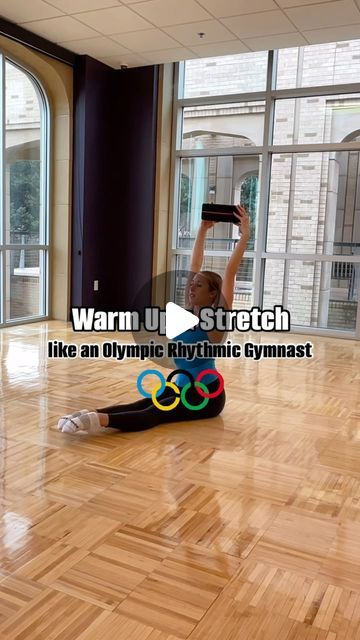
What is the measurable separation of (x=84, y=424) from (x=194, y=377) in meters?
0.72

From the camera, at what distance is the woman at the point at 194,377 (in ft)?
10.7

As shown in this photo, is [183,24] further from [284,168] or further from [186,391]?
[186,391]

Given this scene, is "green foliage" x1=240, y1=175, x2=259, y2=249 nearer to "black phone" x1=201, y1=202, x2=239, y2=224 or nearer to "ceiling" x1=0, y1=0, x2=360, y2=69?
"ceiling" x1=0, y1=0, x2=360, y2=69

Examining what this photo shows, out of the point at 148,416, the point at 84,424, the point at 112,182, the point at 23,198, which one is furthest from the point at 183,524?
the point at 112,182

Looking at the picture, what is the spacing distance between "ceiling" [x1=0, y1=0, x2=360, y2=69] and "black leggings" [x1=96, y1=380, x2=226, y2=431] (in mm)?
3681

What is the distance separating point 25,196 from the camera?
23.4ft

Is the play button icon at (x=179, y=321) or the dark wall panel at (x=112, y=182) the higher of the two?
the dark wall panel at (x=112, y=182)

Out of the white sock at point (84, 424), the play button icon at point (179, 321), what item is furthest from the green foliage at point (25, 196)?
the white sock at point (84, 424)

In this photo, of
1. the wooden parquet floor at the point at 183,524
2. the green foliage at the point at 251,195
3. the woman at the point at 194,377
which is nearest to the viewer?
the wooden parquet floor at the point at 183,524

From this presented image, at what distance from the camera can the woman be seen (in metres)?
3.26

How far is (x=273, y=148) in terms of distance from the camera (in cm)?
736

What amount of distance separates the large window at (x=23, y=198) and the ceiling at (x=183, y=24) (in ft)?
2.64

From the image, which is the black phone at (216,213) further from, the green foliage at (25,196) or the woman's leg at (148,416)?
the green foliage at (25,196)

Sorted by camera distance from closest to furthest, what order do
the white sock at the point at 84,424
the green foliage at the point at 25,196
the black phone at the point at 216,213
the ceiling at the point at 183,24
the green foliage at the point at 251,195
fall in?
the white sock at the point at 84,424 < the black phone at the point at 216,213 < the ceiling at the point at 183,24 < the green foliage at the point at 25,196 < the green foliage at the point at 251,195
